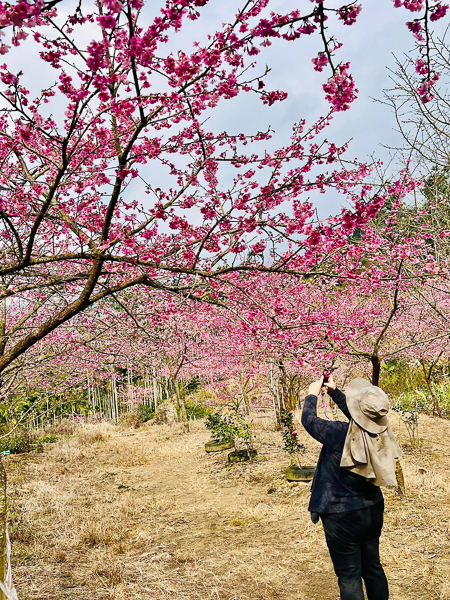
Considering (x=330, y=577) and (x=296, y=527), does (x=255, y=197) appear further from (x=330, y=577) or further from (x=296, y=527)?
(x=296, y=527)

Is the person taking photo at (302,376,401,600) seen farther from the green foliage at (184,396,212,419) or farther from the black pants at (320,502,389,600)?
the green foliage at (184,396,212,419)

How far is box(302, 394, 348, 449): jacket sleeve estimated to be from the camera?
107 inches

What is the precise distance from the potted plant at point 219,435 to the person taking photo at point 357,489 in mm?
7585

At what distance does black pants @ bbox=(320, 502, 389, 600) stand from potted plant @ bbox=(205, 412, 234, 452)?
7589 mm

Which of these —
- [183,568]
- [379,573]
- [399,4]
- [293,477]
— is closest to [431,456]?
[293,477]

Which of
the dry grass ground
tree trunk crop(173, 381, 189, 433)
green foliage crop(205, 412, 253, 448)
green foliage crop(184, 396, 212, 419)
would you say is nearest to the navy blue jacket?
the dry grass ground

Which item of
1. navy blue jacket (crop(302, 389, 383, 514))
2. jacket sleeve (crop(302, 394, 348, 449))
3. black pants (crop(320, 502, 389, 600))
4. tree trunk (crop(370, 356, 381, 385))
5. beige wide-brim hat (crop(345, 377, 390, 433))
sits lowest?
black pants (crop(320, 502, 389, 600))

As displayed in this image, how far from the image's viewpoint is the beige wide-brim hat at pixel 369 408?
261cm

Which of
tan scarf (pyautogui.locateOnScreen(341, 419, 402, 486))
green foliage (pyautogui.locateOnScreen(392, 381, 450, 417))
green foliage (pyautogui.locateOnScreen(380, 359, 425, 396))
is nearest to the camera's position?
tan scarf (pyautogui.locateOnScreen(341, 419, 402, 486))

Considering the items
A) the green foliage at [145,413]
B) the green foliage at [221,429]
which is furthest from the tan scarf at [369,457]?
the green foliage at [145,413]

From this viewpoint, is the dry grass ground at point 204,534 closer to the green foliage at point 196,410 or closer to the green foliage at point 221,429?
the green foliage at point 221,429

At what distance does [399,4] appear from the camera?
75.6 inches

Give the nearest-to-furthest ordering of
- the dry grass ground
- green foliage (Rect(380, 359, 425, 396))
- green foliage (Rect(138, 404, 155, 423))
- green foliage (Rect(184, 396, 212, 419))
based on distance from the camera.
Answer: the dry grass ground < green foliage (Rect(380, 359, 425, 396)) < green foliage (Rect(184, 396, 212, 419)) < green foliage (Rect(138, 404, 155, 423))

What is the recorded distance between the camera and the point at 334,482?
2.65m
